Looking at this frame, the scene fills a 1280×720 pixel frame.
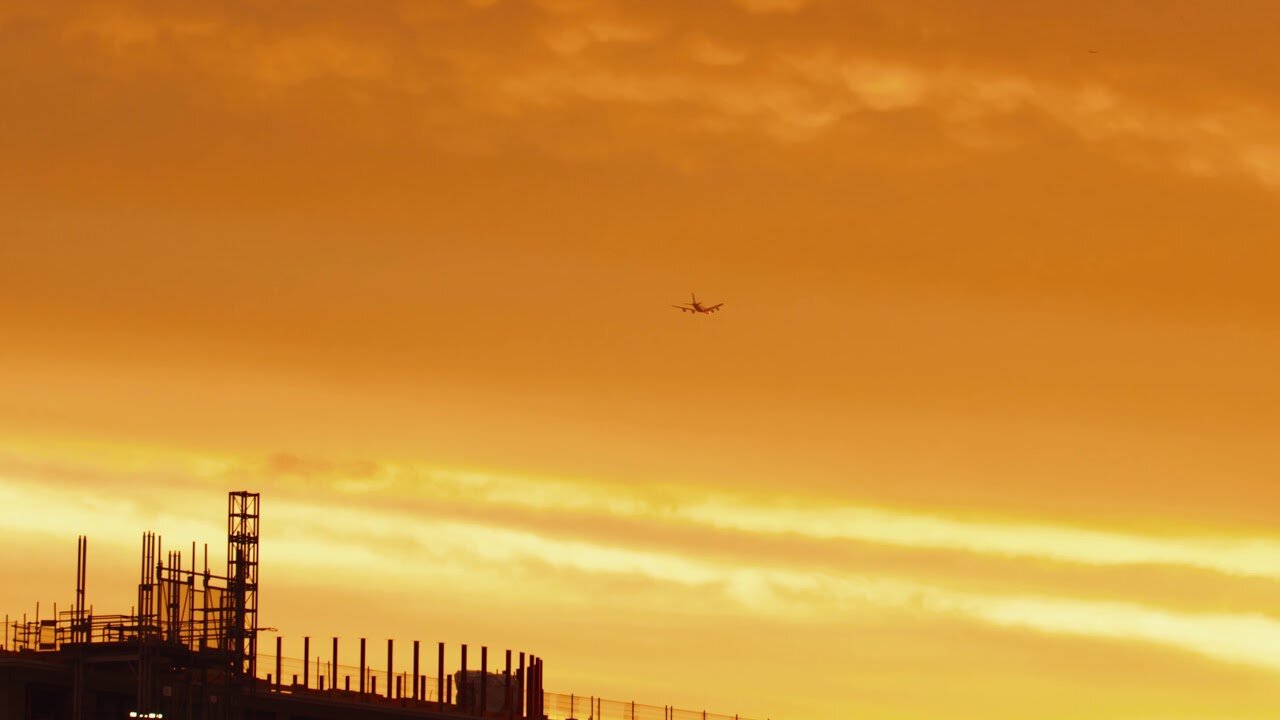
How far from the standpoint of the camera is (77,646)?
162 meters

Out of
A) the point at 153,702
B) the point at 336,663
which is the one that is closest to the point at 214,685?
the point at 153,702

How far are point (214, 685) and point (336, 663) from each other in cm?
1568

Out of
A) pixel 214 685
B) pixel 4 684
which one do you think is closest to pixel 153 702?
pixel 214 685

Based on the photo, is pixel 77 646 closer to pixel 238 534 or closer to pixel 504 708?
pixel 238 534

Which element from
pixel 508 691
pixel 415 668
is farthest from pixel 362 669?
pixel 508 691

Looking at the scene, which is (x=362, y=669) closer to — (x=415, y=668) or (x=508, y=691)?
(x=415, y=668)

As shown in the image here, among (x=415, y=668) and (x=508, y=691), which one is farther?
(x=415, y=668)

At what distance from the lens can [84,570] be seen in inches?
6658

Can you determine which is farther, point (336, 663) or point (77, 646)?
point (336, 663)

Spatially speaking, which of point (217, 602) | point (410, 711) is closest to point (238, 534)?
point (217, 602)

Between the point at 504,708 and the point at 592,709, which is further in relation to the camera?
the point at 504,708

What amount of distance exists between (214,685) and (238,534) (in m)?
9.09

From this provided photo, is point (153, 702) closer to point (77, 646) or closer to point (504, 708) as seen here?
point (77, 646)

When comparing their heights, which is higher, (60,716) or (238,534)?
(238,534)
